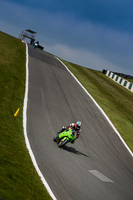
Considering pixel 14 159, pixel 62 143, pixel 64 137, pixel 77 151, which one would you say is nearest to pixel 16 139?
pixel 14 159

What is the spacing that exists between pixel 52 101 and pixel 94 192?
1169 centimetres

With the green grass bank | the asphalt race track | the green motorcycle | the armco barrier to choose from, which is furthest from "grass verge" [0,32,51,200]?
the armco barrier

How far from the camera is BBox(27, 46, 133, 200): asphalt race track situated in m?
9.80

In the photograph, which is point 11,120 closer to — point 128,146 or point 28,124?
point 28,124

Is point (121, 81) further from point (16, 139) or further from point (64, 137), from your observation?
point (16, 139)

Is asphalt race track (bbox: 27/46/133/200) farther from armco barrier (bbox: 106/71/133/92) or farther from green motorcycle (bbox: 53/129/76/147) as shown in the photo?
armco barrier (bbox: 106/71/133/92)

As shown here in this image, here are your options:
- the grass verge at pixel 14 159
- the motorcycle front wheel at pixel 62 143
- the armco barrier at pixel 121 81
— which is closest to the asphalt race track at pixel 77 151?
the motorcycle front wheel at pixel 62 143

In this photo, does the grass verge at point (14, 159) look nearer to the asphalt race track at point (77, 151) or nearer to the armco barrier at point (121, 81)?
the asphalt race track at point (77, 151)

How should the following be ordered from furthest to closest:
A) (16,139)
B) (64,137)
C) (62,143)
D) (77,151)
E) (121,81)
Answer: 1. (121,81)
2. (77,151)
3. (64,137)
4. (62,143)
5. (16,139)

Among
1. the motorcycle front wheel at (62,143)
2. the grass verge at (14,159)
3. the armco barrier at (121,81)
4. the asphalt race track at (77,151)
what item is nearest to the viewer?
the grass verge at (14,159)

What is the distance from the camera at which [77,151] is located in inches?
538

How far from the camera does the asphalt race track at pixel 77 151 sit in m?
9.80

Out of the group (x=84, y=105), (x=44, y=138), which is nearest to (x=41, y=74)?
(x=84, y=105)

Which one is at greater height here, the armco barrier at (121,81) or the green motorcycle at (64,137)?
the armco barrier at (121,81)
